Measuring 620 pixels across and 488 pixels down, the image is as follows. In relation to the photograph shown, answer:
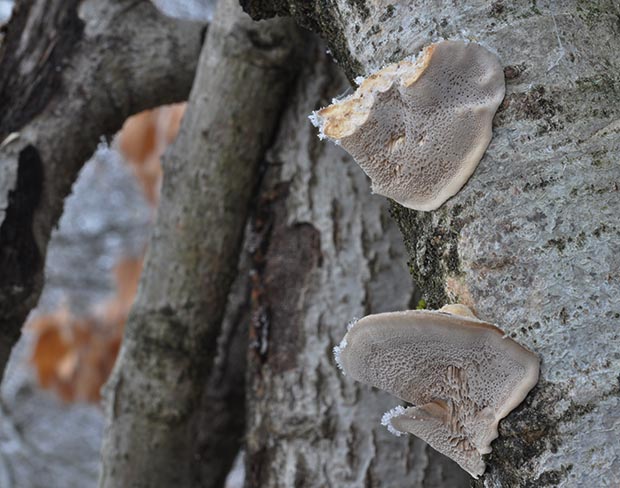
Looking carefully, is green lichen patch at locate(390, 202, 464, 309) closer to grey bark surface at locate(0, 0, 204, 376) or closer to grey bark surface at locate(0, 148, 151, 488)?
grey bark surface at locate(0, 0, 204, 376)

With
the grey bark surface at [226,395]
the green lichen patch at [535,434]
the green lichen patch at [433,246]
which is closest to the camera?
the green lichen patch at [535,434]

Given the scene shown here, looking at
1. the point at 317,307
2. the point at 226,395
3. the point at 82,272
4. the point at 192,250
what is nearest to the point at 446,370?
the point at 317,307

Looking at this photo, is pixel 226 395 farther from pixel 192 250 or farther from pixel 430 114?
pixel 430 114

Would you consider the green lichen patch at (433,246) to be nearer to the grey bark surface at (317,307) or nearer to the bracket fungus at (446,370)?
the bracket fungus at (446,370)

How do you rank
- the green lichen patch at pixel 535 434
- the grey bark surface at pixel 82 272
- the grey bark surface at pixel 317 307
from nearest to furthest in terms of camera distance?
1. the green lichen patch at pixel 535 434
2. the grey bark surface at pixel 317 307
3. the grey bark surface at pixel 82 272

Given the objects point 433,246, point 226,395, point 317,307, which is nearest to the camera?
point 433,246

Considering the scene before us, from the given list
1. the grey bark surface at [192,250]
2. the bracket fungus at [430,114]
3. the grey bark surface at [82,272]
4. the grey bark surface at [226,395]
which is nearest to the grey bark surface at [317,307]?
the grey bark surface at [192,250]
